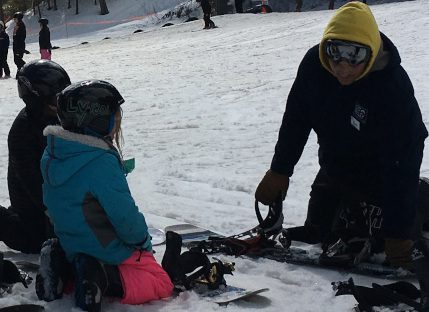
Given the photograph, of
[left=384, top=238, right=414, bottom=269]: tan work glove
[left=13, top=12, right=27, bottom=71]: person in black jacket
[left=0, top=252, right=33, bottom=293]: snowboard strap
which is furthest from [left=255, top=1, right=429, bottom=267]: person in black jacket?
[left=13, top=12, right=27, bottom=71]: person in black jacket

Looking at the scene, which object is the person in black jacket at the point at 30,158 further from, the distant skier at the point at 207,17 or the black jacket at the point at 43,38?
the distant skier at the point at 207,17

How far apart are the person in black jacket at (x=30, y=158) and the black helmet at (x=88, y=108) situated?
907 mm

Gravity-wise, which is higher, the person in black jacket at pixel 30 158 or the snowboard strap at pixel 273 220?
the person in black jacket at pixel 30 158

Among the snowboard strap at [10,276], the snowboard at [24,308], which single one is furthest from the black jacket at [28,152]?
Result: the snowboard at [24,308]

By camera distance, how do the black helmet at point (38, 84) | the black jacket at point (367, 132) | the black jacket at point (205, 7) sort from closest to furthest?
the black jacket at point (367, 132), the black helmet at point (38, 84), the black jacket at point (205, 7)

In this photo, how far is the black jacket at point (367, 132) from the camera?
137 inches

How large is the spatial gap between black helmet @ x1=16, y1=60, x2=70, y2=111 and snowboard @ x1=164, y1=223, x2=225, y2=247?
1.16m

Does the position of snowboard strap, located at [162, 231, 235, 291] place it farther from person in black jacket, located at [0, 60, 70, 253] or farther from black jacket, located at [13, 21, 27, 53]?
black jacket, located at [13, 21, 27, 53]

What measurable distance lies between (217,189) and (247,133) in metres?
2.10

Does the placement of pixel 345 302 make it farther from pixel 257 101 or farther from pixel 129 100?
pixel 129 100

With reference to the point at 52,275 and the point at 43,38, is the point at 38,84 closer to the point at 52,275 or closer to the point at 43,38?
the point at 52,275

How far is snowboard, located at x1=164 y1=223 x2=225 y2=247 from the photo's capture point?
4516mm

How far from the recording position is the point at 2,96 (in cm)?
1336

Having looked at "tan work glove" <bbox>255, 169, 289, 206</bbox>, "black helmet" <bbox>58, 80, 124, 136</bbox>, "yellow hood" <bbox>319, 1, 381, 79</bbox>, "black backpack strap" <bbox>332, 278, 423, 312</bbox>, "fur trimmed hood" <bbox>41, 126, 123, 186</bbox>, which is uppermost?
"yellow hood" <bbox>319, 1, 381, 79</bbox>
